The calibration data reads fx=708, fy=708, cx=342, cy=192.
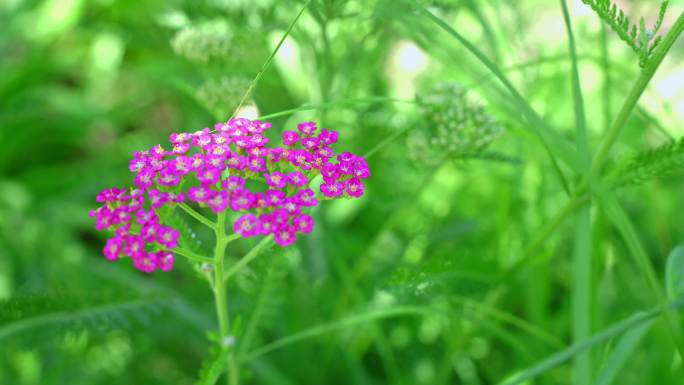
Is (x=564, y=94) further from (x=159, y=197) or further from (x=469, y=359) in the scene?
(x=159, y=197)

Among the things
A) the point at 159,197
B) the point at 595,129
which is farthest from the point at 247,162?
the point at 595,129

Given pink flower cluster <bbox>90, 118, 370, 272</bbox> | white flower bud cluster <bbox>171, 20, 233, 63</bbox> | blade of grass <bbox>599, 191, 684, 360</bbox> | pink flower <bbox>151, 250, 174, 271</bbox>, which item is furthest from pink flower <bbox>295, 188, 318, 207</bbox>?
white flower bud cluster <bbox>171, 20, 233, 63</bbox>

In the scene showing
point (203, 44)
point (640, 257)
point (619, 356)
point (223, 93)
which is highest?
point (203, 44)

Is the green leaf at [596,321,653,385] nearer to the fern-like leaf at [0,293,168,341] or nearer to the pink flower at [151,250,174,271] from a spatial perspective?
the pink flower at [151,250,174,271]

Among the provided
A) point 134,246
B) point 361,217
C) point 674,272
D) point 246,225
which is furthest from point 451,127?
point 361,217

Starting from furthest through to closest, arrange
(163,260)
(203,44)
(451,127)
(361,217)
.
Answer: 1. (361,217)
2. (203,44)
3. (451,127)
4. (163,260)

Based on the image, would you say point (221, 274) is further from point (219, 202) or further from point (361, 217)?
point (361, 217)

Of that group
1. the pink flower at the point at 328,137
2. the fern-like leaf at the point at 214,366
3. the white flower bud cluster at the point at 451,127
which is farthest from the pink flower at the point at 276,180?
the white flower bud cluster at the point at 451,127
